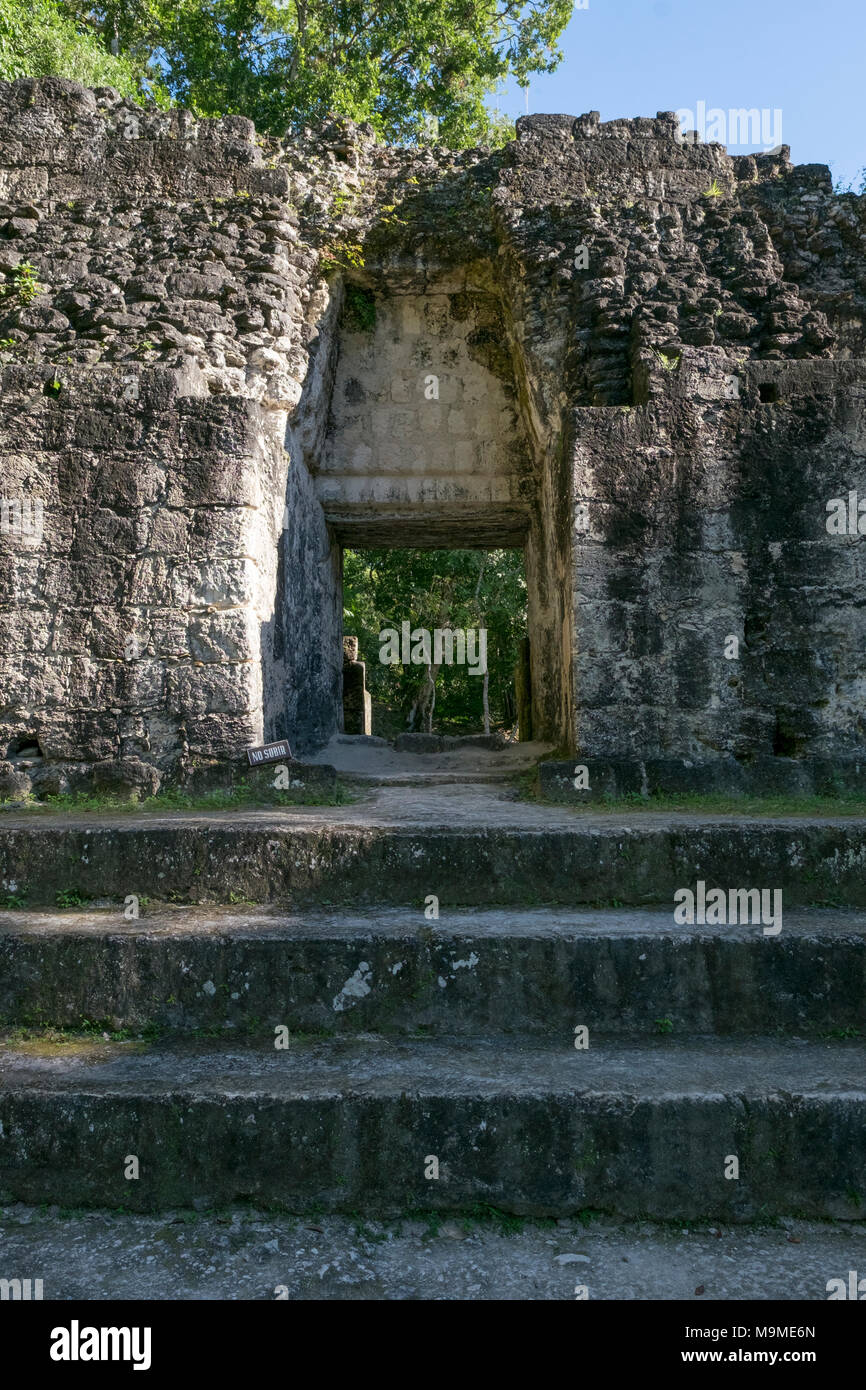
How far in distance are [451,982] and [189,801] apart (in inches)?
89.8

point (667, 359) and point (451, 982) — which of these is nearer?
point (451, 982)

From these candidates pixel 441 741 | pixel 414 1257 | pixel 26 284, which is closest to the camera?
pixel 414 1257

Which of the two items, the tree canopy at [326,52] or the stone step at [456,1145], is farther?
the tree canopy at [326,52]

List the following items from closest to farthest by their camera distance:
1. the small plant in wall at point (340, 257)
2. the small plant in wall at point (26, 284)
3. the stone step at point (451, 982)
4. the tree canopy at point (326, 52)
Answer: the stone step at point (451, 982) → the small plant in wall at point (26, 284) → the small plant in wall at point (340, 257) → the tree canopy at point (326, 52)

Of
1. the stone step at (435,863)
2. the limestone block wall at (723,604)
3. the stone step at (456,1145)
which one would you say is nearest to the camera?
the stone step at (456,1145)

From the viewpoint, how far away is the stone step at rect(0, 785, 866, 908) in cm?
399

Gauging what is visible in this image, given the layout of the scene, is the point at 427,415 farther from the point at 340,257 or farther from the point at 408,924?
the point at 408,924

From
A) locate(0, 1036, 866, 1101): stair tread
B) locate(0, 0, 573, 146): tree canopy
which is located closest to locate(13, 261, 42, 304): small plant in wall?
locate(0, 1036, 866, 1101): stair tread

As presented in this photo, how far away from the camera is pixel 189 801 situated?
512 centimetres

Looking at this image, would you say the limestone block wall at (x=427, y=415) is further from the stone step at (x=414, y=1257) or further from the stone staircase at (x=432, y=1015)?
the stone step at (x=414, y=1257)

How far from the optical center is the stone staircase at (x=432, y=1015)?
2783 millimetres

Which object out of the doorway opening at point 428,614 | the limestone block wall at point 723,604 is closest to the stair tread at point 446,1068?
the limestone block wall at point 723,604

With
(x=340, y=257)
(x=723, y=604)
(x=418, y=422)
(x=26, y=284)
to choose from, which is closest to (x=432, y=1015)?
(x=723, y=604)

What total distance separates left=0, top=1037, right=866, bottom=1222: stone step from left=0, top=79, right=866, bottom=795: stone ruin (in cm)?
255
